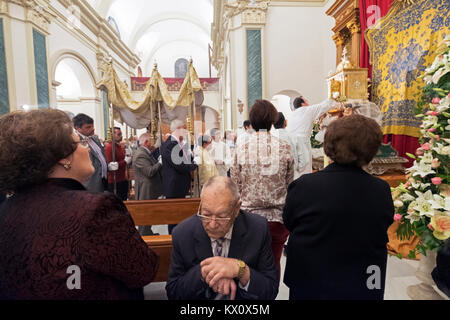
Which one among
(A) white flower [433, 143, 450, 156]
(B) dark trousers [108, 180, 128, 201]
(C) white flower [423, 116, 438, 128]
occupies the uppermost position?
(C) white flower [423, 116, 438, 128]

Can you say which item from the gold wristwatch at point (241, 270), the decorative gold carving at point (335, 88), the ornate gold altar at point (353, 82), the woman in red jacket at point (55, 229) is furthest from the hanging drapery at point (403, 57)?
the woman in red jacket at point (55, 229)

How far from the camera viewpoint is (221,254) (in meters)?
1.35

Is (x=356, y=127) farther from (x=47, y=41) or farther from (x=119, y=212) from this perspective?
(x=47, y=41)

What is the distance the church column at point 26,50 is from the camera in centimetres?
768

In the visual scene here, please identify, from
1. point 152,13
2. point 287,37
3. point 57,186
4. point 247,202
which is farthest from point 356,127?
point 152,13

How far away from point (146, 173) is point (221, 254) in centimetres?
277

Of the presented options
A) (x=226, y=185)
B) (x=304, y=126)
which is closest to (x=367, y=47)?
(x=304, y=126)

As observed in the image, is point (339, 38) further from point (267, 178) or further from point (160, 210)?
point (160, 210)

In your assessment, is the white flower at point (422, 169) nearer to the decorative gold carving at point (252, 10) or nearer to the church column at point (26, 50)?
the decorative gold carving at point (252, 10)

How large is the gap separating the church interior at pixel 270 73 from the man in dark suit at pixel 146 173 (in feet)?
2.20

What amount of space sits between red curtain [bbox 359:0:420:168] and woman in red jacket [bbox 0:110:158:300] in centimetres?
461

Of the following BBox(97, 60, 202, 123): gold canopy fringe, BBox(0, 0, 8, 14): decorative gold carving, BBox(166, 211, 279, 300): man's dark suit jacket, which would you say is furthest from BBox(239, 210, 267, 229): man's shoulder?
BBox(0, 0, 8, 14): decorative gold carving

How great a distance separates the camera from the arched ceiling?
1776cm

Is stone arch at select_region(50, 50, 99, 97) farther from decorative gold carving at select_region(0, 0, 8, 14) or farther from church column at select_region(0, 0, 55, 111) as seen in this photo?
decorative gold carving at select_region(0, 0, 8, 14)
